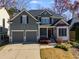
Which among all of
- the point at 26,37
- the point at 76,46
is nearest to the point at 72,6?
the point at 26,37

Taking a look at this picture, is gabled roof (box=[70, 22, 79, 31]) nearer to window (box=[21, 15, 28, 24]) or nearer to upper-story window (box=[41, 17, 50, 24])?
upper-story window (box=[41, 17, 50, 24])

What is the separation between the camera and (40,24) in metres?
52.3

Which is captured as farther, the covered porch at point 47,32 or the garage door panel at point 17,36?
the covered porch at point 47,32

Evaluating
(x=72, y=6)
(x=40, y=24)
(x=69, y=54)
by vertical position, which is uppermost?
(x=72, y=6)

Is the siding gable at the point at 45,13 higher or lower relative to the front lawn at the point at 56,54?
higher

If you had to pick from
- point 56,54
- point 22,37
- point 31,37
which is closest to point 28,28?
point 31,37

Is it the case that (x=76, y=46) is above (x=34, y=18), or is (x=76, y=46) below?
below

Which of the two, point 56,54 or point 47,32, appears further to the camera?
point 47,32

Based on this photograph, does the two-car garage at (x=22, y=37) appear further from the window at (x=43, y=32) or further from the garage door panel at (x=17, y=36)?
the window at (x=43, y=32)

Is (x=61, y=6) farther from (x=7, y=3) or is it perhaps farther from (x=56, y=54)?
(x=56, y=54)

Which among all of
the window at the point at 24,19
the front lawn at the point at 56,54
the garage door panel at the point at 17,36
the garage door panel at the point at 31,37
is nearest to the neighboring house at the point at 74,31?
the garage door panel at the point at 31,37

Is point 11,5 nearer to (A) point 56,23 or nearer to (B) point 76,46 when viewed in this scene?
(A) point 56,23

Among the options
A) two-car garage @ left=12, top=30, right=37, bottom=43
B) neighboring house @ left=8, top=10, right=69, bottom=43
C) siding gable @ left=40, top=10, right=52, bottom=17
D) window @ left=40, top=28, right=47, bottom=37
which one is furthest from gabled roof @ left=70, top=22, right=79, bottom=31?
two-car garage @ left=12, top=30, right=37, bottom=43

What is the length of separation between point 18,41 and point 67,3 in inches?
854
